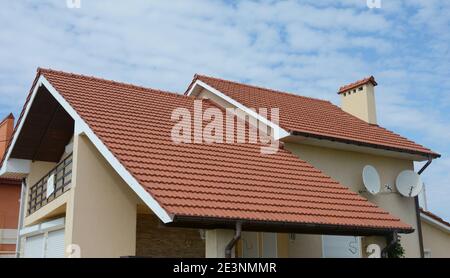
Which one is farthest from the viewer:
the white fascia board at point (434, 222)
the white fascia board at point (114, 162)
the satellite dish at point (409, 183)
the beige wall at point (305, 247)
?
the white fascia board at point (434, 222)

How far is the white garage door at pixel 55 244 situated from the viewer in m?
13.3

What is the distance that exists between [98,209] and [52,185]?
276 centimetres

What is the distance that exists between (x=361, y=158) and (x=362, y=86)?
3.90 metres

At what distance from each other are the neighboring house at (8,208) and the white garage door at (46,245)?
28.7ft

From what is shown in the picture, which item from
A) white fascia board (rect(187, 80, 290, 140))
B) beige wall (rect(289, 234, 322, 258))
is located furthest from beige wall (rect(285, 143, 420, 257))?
beige wall (rect(289, 234, 322, 258))

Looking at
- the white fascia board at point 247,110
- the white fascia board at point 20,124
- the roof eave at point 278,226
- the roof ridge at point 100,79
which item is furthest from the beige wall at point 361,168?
the white fascia board at point 20,124

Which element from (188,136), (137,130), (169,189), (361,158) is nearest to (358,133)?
(361,158)

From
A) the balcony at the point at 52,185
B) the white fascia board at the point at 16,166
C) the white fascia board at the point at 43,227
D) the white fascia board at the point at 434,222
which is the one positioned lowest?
the white fascia board at the point at 43,227

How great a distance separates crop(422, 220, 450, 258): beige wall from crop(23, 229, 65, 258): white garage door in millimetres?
11302

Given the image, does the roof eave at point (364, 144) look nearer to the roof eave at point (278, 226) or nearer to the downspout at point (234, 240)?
the roof eave at point (278, 226)

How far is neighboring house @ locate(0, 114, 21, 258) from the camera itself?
2464cm

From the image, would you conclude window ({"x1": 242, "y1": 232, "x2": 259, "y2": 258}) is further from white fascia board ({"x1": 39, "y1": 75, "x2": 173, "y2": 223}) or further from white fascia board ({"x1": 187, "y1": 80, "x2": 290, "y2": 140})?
white fascia board ({"x1": 39, "y1": 75, "x2": 173, "y2": 223})

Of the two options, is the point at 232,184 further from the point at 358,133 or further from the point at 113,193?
the point at 358,133

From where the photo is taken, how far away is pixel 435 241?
18281 millimetres
